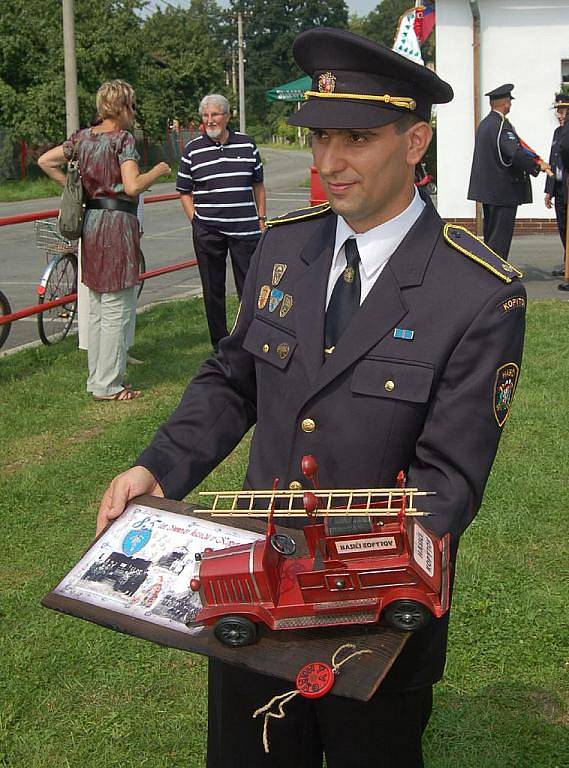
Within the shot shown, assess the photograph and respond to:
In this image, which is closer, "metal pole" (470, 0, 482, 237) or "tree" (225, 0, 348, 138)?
"metal pole" (470, 0, 482, 237)

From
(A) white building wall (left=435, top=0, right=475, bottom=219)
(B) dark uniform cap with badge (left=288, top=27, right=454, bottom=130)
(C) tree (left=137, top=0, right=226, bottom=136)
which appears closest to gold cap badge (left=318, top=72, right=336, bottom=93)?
(B) dark uniform cap with badge (left=288, top=27, right=454, bottom=130)

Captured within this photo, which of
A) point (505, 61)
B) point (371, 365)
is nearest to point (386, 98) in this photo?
point (371, 365)

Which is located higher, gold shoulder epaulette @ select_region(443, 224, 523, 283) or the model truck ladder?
gold shoulder epaulette @ select_region(443, 224, 523, 283)

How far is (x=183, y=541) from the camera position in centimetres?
205

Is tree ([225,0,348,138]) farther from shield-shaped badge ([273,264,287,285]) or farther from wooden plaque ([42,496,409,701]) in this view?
wooden plaque ([42,496,409,701])

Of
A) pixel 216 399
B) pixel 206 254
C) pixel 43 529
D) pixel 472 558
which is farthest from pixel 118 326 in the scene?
pixel 216 399

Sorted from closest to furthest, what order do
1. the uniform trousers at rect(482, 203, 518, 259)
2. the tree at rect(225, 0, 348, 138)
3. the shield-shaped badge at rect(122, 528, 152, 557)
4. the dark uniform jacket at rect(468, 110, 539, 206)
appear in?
the shield-shaped badge at rect(122, 528, 152, 557)
the dark uniform jacket at rect(468, 110, 539, 206)
the uniform trousers at rect(482, 203, 518, 259)
the tree at rect(225, 0, 348, 138)

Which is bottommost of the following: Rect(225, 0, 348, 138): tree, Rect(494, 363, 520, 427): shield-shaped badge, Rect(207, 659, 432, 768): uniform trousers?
Rect(207, 659, 432, 768): uniform trousers

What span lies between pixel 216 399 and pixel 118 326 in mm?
5118

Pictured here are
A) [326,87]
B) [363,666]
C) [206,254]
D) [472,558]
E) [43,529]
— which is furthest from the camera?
[206,254]

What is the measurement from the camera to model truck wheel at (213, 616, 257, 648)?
1772 mm

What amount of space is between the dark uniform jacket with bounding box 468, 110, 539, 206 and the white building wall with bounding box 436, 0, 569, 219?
505 cm

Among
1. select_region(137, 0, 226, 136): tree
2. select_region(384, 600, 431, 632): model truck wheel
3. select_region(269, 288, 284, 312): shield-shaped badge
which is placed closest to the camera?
select_region(384, 600, 431, 632): model truck wheel

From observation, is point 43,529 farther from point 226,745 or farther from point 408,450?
point 408,450
